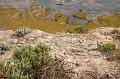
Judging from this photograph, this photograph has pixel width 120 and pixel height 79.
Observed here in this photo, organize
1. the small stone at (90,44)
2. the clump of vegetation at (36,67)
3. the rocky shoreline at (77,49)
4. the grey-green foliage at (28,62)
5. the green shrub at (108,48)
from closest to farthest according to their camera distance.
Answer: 1. the grey-green foliage at (28,62)
2. the clump of vegetation at (36,67)
3. the rocky shoreline at (77,49)
4. the green shrub at (108,48)
5. the small stone at (90,44)

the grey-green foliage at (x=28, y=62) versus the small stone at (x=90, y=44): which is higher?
the grey-green foliage at (x=28, y=62)

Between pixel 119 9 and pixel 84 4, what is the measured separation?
10.1 m

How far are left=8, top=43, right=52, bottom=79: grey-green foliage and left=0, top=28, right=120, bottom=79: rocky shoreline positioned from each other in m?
1.43

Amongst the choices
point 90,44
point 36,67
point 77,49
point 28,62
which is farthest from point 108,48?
point 28,62

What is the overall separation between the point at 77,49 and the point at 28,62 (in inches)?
224

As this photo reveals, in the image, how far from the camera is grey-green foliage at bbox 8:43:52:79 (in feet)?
31.5

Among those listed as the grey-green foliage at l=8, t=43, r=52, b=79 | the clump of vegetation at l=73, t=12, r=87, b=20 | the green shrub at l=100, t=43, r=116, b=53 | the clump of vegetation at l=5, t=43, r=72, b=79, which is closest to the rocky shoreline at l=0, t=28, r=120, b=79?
the green shrub at l=100, t=43, r=116, b=53

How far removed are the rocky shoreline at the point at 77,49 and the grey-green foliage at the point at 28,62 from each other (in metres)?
1.43

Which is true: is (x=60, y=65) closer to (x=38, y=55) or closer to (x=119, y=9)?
(x=38, y=55)

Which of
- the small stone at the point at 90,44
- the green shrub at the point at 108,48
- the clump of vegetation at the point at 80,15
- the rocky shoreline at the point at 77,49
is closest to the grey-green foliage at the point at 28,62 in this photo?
the rocky shoreline at the point at 77,49

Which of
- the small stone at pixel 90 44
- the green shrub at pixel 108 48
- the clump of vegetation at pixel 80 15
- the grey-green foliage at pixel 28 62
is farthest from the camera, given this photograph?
the clump of vegetation at pixel 80 15

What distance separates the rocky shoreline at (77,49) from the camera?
12.2m

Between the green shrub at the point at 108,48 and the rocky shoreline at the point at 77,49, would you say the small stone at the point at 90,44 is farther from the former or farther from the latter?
the green shrub at the point at 108,48

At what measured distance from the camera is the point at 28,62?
10.1m
